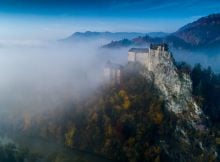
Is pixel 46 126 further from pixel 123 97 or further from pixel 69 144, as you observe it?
pixel 123 97

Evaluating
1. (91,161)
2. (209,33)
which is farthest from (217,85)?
(209,33)

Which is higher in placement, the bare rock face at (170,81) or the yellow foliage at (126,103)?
the bare rock face at (170,81)

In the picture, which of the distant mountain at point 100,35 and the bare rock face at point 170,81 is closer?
the bare rock face at point 170,81

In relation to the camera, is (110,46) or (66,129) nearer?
(66,129)

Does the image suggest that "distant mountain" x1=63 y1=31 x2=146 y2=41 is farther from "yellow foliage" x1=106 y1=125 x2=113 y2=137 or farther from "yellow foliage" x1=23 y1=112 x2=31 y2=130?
"yellow foliage" x1=106 y1=125 x2=113 y2=137

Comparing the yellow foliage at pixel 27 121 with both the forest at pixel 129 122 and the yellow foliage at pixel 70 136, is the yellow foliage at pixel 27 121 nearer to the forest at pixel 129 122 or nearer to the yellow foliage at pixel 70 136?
the forest at pixel 129 122

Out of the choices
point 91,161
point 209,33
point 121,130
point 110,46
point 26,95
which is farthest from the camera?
point 209,33

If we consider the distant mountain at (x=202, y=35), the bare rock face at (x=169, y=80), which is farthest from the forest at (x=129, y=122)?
the distant mountain at (x=202, y=35)

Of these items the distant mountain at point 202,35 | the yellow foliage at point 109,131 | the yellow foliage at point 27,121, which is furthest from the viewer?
the distant mountain at point 202,35

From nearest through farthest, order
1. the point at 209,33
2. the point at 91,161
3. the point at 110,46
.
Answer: the point at 91,161 < the point at 110,46 < the point at 209,33
